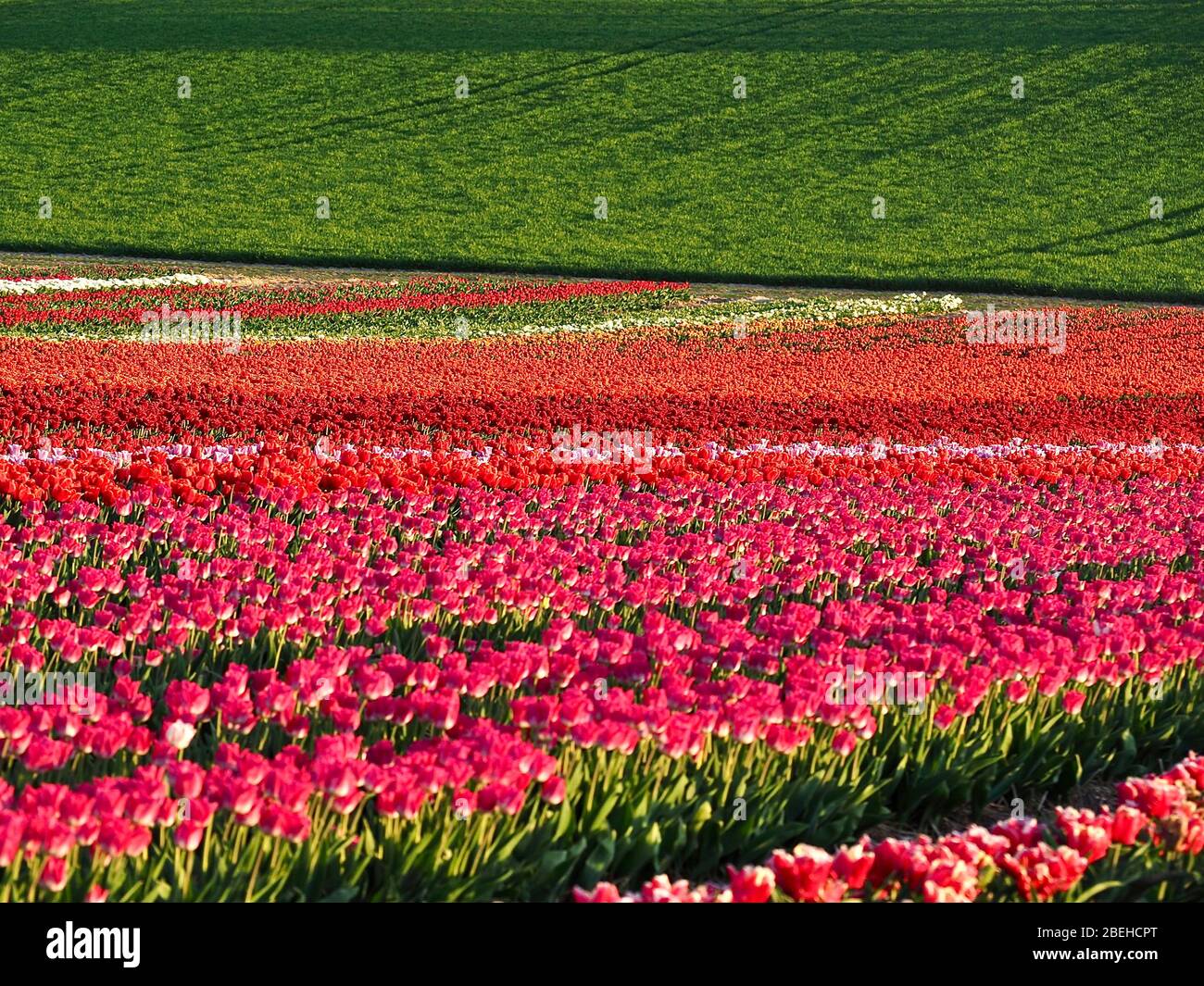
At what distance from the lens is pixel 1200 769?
450cm

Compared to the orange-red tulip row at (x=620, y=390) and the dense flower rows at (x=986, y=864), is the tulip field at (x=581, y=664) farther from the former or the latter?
the orange-red tulip row at (x=620, y=390)

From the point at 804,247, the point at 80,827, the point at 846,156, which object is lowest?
the point at 80,827

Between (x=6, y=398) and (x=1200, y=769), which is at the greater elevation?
(x=6, y=398)

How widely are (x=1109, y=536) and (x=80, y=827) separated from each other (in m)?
6.63

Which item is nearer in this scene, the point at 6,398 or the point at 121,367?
the point at 6,398

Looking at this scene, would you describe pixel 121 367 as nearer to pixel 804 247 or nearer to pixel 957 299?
pixel 957 299

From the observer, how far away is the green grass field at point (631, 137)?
40719mm

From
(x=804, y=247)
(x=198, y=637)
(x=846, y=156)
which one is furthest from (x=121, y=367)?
(x=846, y=156)

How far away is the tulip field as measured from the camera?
368 cm

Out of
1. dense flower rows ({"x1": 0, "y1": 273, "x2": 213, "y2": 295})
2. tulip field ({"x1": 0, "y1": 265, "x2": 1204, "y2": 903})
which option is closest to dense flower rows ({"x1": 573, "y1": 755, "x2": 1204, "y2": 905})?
tulip field ({"x1": 0, "y1": 265, "x2": 1204, "y2": 903})

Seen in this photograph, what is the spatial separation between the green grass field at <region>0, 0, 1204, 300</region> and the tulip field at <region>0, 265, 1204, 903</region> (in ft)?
92.2

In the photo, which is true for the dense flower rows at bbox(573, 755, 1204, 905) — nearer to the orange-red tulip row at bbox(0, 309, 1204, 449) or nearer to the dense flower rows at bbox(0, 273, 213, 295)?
the orange-red tulip row at bbox(0, 309, 1204, 449)

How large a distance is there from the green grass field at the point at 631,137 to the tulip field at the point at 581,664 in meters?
28.1
